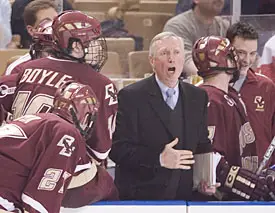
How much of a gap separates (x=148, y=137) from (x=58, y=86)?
49 cm

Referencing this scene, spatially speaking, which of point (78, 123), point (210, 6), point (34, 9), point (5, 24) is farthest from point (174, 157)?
point (5, 24)

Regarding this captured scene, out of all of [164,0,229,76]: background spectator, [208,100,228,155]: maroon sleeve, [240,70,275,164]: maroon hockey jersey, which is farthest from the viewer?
[164,0,229,76]: background spectator

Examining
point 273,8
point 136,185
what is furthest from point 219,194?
point 273,8

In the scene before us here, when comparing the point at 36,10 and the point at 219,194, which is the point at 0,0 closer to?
the point at 36,10

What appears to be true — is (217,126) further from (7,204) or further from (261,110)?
(7,204)

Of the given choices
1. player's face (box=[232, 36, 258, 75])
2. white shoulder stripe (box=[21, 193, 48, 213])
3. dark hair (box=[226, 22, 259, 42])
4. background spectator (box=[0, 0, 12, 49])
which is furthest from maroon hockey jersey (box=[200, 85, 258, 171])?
background spectator (box=[0, 0, 12, 49])

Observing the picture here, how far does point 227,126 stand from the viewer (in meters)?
3.63

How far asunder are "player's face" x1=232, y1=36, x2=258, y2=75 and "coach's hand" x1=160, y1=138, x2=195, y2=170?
727mm

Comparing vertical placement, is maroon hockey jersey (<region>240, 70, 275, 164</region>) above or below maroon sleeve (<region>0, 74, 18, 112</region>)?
below

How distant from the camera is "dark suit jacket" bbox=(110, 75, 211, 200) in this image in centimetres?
347

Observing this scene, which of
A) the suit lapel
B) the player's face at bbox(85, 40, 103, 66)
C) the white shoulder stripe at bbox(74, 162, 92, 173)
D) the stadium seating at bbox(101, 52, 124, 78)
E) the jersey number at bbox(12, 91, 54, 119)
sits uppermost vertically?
the player's face at bbox(85, 40, 103, 66)

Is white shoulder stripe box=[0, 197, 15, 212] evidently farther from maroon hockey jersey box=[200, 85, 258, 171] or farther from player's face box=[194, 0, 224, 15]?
player's face box=[194, 0, 224, 15]

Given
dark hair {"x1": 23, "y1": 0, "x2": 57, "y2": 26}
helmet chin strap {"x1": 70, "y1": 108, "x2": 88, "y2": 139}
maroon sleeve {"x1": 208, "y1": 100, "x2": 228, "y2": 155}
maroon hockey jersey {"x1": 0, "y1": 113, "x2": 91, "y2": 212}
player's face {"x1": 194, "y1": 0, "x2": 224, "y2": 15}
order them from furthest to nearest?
player's face {"x1": 194, "y1": 0, "x2": 224, "y2": 15}
dark hair {"x1": 23, "y1": 0, "x2": 57, "y2": 26}
maroon sleeve {"x1": 208, "y1": 100, "x2": 228, "y2": 155}
helmet chin strap {"x1": 70, "y1": 108, "x2": 88, "y2": 139}
maroon hockey jersey {"x1": 0, "y1": 113, "x2": 91, "y2": 212}

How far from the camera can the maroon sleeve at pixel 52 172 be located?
2.62 meters
